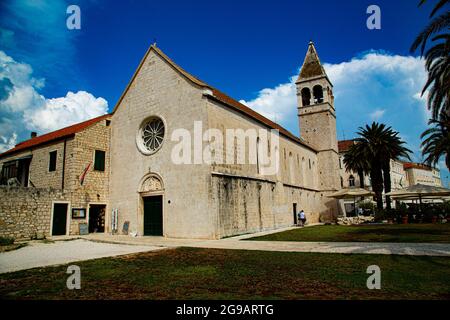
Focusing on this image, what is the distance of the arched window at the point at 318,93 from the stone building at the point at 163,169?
16.4 meters

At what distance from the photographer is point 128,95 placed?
24375 millimetres

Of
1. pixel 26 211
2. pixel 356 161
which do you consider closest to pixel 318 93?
pixel 356 161

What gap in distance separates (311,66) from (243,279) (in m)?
40.8

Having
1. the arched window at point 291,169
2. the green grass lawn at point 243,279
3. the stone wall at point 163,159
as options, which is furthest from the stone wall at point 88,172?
the arched window at point 291,169

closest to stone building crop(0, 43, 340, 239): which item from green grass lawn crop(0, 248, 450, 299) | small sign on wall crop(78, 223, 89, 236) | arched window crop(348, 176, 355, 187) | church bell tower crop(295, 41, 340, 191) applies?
small sign on wall crop(78, 223, 89, 236)

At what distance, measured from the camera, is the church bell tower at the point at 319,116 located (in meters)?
40.7

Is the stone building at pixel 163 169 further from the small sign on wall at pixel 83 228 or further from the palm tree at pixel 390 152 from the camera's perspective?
the palm tree at pixel 390 152

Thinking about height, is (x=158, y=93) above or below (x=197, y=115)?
above

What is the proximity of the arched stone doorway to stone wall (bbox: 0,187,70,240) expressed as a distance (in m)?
5.61
